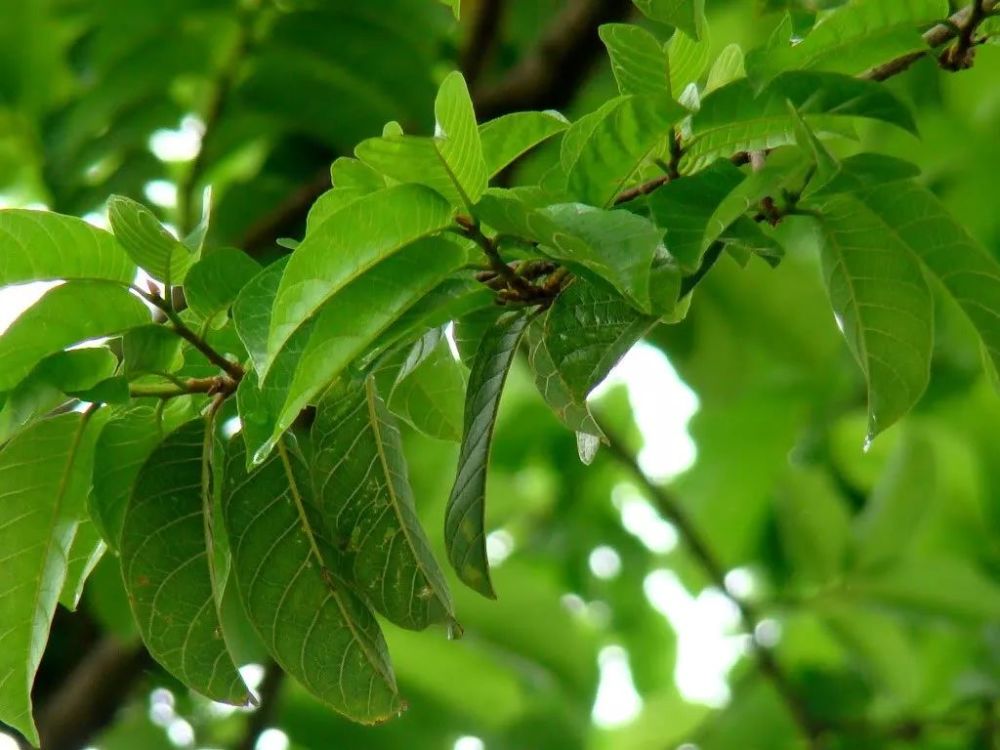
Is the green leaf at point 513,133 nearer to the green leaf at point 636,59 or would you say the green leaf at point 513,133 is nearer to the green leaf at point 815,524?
the green leaf at point 636,59

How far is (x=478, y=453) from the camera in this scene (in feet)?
2.30

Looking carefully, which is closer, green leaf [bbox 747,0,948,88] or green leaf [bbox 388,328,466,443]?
green leaf [bbox 747,0,948,88]

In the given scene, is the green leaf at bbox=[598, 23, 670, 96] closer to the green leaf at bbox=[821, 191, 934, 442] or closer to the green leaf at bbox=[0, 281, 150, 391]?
the green leaf at bbox=[821, 191, 934, 442]

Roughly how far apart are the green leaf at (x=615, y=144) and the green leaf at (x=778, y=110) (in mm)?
29

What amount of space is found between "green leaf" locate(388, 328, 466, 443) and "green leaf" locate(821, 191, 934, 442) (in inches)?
8.9

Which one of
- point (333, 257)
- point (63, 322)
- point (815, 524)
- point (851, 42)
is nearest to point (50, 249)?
point (63, 322)

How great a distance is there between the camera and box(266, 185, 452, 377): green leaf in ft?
1.91

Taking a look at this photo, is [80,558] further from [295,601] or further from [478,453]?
[478,453]

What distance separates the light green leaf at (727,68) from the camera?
2.28 ft

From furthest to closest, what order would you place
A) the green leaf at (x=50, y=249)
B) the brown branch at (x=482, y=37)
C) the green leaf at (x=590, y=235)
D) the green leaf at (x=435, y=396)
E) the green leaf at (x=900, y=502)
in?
1. the brown branch at (x=482, y=37)
2. the green leaf at (x=900, y=502)
3. the green leaf at (x=435, y=396)
4. the green leaf at (x=50, y=249)
5. the green leaf at (x=590, y=235)

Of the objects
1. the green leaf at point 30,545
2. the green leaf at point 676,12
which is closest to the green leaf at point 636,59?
the green leaf at point 676,12

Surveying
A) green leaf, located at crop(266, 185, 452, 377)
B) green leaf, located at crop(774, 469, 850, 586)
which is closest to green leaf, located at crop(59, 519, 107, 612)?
green leaf, located at crop(266, 185, 452, 377)

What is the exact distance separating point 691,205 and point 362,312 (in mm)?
158

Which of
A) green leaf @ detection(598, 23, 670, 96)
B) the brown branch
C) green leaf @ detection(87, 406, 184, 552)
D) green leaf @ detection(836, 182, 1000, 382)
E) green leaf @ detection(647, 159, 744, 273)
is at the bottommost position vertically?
green leaf @ detection(87, 406, 184, 552)
